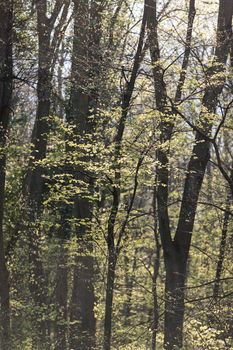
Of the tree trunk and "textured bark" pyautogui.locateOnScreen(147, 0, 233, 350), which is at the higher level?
"textured bark" pyautogui.locateOnScreen(147, 0, 233, 350)

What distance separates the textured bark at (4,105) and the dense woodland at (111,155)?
0.03m

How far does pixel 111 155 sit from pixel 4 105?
9.59 feet

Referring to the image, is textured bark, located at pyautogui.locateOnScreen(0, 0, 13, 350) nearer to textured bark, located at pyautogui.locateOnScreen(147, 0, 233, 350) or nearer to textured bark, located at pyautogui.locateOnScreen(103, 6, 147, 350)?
textured bark, located at pyautogui.locateOnScreen(103, 6, 147, 350)

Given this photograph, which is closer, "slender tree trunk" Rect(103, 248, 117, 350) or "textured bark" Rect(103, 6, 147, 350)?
"textured bark" Rect(103, 6, 147, 350)

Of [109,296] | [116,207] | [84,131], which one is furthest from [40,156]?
[109,296]

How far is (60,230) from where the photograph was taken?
13.4 m

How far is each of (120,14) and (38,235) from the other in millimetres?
5643

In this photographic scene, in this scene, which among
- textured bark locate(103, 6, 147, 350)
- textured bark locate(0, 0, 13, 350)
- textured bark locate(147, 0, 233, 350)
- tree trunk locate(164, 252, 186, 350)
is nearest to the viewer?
textured bark locate(147, 0, 233, 350)

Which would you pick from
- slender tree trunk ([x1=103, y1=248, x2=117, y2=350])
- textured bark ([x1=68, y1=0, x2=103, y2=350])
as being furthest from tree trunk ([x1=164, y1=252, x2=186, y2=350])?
textured bark ([x1=68, y1=0, x2=103, y2=350])

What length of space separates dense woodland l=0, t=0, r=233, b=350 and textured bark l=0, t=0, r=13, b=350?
3 centimetres

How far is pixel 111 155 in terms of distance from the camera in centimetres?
993

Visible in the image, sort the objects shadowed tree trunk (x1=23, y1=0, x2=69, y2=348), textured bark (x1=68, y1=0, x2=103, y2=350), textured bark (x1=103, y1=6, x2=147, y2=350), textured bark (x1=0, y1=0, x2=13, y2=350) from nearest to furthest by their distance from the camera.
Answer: textured bark (x1=103, y1=6, x2=147, y2=350) → textured bark (x1=0, y1=0, x2=13, y2=350) → textured bark (x1=68, y1=0, x2=103, y2=350) → shadowed tree trunk (x1=23, y1=0, x2=69, y2=348)

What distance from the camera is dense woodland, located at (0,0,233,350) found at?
29.4 feet

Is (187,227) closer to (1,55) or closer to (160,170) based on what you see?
(160,170)
